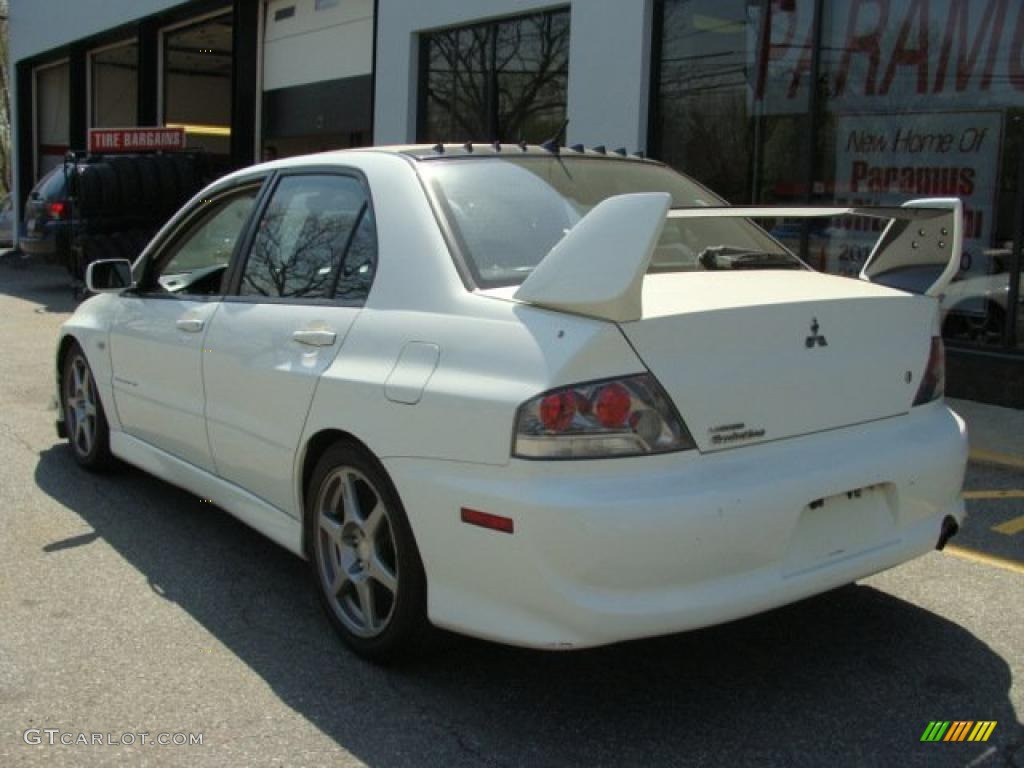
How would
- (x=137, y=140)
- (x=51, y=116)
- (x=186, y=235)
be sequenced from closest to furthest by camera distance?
(x=186, y=235) < (x=137, y=140) < (x=51, y=116)

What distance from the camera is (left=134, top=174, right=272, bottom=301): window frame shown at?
14.5ft

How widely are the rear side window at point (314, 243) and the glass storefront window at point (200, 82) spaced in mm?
17202

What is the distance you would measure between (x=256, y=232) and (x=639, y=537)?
2323 mm

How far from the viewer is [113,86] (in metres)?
25.8

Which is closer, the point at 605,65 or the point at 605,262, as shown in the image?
the point at 605,262

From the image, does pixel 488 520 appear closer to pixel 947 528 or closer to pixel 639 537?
pixel 639 537

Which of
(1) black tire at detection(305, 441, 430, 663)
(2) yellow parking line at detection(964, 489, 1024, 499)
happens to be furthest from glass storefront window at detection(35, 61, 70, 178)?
(1) black tire at detection(305, 441, 430, 663)

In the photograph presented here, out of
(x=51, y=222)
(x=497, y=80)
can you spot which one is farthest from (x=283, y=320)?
(x=51, y=222)

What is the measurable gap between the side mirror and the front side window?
152mm

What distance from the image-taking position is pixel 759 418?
119 inches

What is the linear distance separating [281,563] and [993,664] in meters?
2.71

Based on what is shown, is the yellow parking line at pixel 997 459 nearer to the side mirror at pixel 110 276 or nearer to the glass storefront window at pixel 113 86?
the side mirror at pixel 110 276

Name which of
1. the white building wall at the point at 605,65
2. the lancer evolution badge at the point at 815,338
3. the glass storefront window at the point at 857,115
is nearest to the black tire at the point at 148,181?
the white building wall at the point at 605,65

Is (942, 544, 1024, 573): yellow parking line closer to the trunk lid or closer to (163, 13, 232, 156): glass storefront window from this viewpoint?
the trunk lid
